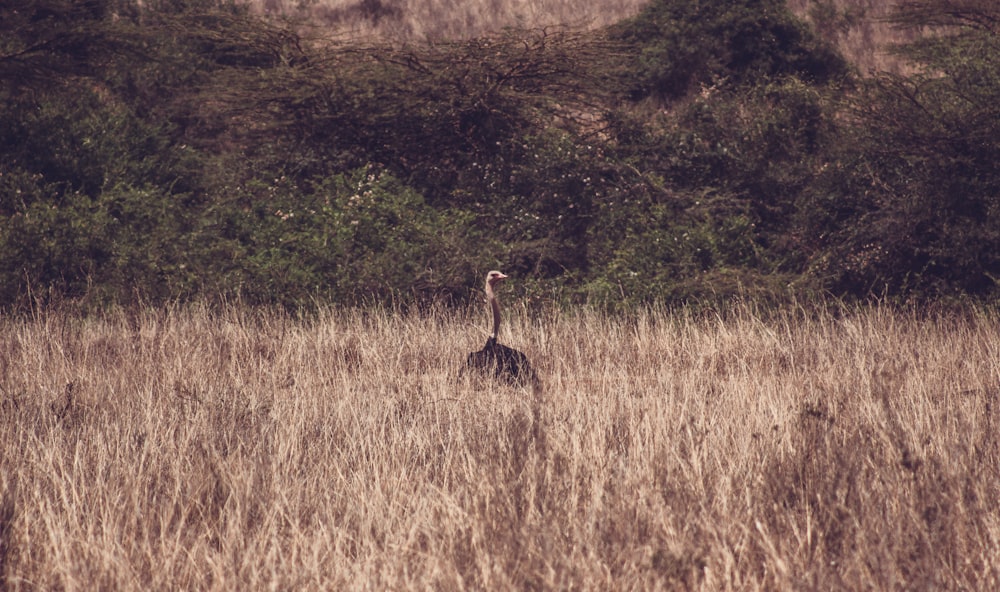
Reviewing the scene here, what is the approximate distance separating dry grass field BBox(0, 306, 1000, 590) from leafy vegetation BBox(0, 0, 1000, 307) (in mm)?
5147

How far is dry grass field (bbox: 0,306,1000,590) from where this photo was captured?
125 inches

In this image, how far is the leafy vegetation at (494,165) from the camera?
38.5 feet

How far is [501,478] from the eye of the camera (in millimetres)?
3770

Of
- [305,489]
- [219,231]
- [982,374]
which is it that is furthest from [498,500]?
[219,231]

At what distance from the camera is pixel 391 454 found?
4473 millimetres

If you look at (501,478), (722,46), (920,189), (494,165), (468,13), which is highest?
(468,13)

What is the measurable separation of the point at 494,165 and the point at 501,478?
1090 centimetres

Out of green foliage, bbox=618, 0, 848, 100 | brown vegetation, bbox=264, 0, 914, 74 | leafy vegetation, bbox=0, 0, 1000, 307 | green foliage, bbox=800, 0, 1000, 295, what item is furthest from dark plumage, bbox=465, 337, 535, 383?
brown vegetation, bbox=264, 0, 914, 74

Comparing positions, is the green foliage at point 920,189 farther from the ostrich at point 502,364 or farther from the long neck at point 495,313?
the ostrich at point 502,364

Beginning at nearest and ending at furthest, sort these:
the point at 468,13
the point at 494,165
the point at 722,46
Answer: the point at 494,165
the point at 722,46
the point at 468,13

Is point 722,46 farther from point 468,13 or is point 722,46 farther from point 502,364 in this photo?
point 468,13

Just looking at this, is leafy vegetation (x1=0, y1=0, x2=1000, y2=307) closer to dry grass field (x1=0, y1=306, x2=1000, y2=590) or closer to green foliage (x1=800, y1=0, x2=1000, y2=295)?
green foliage (x1=800, y1=0, x2=1000, y2=295)

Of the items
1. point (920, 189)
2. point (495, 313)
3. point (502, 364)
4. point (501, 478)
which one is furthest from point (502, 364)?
point (920, 189)

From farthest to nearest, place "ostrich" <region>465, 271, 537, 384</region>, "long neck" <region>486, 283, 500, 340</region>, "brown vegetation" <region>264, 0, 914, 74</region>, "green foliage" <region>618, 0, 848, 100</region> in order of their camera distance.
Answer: "brown vegetation" <region>264, 0, 914, 74</region> < "green foliage" <region>618, 0, 848, 100</region> < "long neck" <region>486, 283, 500, 340</region> < "ostrich" <region>465, 271, 537, 384</region>
